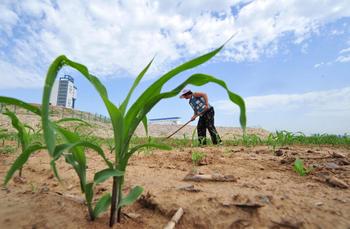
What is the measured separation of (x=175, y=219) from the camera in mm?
1315

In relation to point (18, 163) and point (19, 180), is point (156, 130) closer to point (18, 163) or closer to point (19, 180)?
point (19, 180)

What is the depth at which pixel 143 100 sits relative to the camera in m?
1.18

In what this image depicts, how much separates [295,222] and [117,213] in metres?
0.80

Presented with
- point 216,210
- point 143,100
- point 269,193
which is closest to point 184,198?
point 216,210

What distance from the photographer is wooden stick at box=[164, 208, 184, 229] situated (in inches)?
49.3

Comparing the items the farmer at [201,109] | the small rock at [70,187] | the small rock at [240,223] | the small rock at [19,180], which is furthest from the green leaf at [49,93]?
the farmer at [201,109]

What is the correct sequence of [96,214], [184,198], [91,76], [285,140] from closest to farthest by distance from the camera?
[91,76], [96,214], [184,198], [285,140]

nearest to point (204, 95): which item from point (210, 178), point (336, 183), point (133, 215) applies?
point (210, 178)

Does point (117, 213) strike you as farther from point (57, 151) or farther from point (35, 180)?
point (35, 180)

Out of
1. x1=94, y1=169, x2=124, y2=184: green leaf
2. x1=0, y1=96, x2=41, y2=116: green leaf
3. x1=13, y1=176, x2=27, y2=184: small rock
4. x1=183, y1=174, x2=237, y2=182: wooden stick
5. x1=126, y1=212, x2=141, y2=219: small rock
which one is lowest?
x1=126, y1=212, x2=141, y2=219: small rock

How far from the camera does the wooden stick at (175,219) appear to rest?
4.11ft

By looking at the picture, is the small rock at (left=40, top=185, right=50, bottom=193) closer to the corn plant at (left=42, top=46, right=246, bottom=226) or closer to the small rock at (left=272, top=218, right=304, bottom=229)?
the corn plant at (left=42, top=46, right=246, bottom=226)

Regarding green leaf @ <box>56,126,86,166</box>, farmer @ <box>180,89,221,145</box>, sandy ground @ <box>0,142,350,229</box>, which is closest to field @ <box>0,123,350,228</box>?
sandy ground @ <box>0,142,350,229</box>

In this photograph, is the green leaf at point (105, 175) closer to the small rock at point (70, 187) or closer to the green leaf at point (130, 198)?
the green leaf at point (130, 198)
